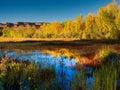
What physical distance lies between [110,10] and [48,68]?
55086 millimetres

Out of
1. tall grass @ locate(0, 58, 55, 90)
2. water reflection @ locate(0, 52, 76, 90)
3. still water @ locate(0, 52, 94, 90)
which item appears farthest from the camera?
water reflection @ locate(0, 52, 76, 90)

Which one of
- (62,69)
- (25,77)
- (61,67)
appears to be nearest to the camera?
(25,77)

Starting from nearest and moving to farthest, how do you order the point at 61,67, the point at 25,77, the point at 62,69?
the point at 25,77, the point at 62,69, the point at 61,67

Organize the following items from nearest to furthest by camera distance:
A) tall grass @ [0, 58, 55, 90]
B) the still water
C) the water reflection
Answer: tall grass @ [0, 58, 55, 90]
the still water
the water reflection

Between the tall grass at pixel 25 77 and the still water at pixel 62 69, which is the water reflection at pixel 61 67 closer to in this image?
the still water at pixel 62 69

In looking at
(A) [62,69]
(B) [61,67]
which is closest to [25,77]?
(A) [62,69]

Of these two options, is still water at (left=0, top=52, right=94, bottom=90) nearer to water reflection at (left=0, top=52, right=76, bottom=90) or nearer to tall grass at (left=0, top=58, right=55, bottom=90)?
water reflection at (left=0, top=52, right=76, bottom=90)

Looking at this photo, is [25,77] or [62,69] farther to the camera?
[62,69]

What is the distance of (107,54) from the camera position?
1648 cm

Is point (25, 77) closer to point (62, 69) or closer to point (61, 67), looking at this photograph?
point (62, 69)

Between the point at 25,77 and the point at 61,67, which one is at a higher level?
the point at 25,77

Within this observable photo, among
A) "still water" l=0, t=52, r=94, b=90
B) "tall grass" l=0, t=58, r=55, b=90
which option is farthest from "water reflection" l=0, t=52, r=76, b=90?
"tall grass" l=0, t=58, r=55, b=90

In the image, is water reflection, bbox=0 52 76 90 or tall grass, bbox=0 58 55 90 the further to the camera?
water reflection, bbox=0 52 76 90

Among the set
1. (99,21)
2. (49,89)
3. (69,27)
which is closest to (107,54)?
(49,89)
